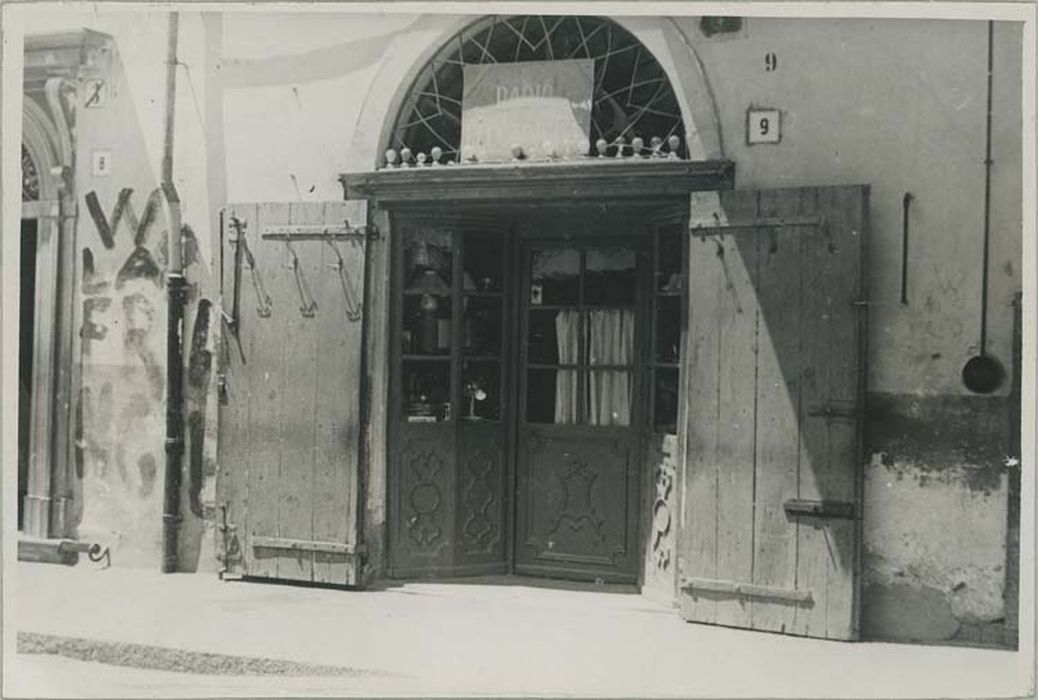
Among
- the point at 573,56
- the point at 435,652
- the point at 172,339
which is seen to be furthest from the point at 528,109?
the point at 435,652

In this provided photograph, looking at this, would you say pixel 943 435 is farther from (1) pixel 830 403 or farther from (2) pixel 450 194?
(2) pixel 450 194

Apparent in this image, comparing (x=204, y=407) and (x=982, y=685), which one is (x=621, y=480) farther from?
(x=204, y=407)

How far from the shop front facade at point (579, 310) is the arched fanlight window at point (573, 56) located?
0.06 feet

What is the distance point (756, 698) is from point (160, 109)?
512 cm

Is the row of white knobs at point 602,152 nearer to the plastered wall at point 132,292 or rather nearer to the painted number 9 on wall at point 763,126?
the painted number 9 on wall at point 763,126

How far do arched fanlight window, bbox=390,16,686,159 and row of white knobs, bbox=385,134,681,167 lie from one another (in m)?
0.07

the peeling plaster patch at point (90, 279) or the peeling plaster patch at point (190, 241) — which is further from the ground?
the peeling plaster patch at point (190, 241)

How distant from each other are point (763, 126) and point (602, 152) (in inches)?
35.9

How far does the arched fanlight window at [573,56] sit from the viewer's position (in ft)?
18.8

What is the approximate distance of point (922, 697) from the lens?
4.48 meters

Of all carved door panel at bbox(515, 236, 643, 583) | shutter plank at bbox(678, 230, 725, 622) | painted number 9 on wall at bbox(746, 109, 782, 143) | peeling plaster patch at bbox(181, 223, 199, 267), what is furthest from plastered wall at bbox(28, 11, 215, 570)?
painted number 9 on wall at bbox(746, 109, 782, 143)

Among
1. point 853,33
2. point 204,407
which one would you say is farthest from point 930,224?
point 204,407

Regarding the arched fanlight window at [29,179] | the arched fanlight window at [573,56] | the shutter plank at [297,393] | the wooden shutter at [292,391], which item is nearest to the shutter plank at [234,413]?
the wooden shutter at [292,391]

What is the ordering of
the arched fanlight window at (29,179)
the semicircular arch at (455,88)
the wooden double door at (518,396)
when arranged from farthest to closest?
the arched fanlight window at (29,179)
the wooden double door at (518,396)
the semicircular arch at (455,88)
